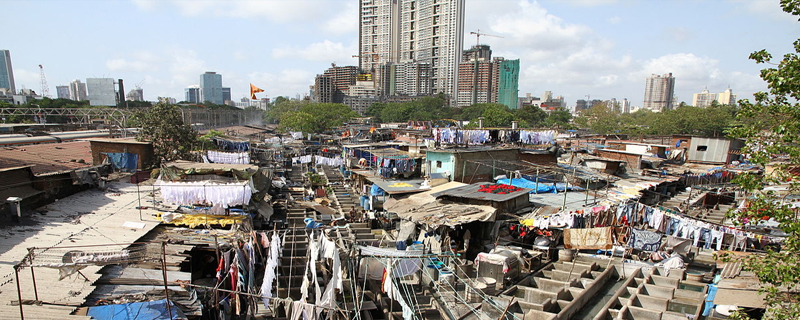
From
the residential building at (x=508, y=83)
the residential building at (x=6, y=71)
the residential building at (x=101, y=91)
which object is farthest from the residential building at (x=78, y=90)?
the residential building at (x=508, y=83)

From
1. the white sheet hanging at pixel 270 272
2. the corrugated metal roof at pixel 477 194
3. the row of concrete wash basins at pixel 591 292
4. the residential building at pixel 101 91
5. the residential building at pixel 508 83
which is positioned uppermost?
the residential building at pixel 508 83

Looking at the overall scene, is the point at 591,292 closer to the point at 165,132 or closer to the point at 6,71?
the point at 165,132

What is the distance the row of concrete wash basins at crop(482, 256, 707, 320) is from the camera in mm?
10430

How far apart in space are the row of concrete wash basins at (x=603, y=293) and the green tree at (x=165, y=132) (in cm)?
2157

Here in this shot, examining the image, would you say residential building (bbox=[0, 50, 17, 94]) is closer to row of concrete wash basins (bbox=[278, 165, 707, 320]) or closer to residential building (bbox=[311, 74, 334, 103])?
residential building (bbox=[311, 74, 334, 103])

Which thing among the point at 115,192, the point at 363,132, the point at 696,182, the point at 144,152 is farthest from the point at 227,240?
the point at 363,132

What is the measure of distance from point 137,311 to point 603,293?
12.6 metres

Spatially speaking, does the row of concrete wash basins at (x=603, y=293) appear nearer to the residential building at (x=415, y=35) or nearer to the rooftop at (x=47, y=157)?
the rooftop at (x=47, y=157)

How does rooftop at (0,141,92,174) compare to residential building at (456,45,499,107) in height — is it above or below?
below

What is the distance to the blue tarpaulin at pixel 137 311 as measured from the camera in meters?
7.95

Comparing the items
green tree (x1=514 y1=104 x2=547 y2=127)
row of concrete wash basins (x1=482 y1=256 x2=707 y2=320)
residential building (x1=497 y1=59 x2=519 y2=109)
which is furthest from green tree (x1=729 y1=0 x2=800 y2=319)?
residential building (x1=497 y1=59 x2=519 y2=109)

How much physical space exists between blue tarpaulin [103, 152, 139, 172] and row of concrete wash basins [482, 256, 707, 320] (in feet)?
62.7

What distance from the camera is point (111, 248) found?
34.3 feet

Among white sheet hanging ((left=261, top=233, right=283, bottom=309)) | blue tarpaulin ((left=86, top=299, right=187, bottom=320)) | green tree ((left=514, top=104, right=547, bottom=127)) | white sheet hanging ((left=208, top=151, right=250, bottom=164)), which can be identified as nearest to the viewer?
blue tarpaulin ((left=86, top=299, right=187, bottom=320))
